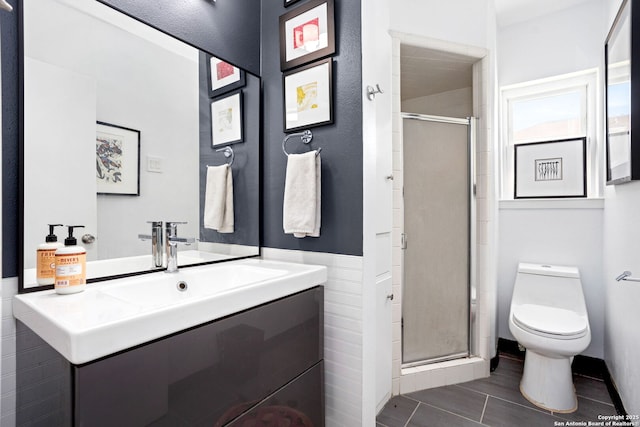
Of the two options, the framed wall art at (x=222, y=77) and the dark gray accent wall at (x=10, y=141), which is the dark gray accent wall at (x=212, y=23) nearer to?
the framed wall art at (x=222, y=77)

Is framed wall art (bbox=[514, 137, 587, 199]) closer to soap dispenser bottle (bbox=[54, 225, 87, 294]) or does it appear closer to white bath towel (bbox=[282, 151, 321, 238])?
white bath towel (bbox=[282, 151, 321, 238])

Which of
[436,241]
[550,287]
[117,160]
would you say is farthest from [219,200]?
[550,287]

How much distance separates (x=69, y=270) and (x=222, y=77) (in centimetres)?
106

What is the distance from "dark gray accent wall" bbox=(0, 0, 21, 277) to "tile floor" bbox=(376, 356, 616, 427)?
172cm

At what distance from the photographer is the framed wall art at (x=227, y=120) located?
4.93 ft

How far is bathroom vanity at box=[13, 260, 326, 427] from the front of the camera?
659mm

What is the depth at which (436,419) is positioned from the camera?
1.65 meters

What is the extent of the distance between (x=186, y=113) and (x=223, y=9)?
1.80ft

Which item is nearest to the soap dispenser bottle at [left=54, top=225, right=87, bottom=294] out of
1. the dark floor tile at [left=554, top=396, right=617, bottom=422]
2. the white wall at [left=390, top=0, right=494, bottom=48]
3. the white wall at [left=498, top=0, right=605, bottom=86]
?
the white wall at [left=390, top=0, right=494, bottom=48]

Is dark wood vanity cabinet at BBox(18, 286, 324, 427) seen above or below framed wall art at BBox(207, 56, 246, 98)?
below

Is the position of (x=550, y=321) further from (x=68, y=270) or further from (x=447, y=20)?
(x=68, y=270)

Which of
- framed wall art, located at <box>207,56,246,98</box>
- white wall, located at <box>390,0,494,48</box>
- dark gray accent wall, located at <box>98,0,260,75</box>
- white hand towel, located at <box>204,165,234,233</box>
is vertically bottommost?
white hand towel, located at <box>204,165,234,233</box>

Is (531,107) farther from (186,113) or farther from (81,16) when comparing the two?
(81,16)

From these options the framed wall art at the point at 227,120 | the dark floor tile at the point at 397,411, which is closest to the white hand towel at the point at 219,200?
the framed wall art at the point at 227,120
